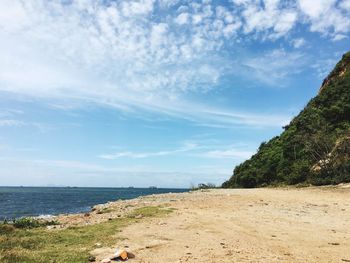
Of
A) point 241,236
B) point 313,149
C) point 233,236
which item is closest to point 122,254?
point 233,236

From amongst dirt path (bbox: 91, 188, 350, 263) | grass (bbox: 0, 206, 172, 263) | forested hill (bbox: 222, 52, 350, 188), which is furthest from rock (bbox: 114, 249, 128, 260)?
forested hill (bbox: 222, 52, 350, 188)

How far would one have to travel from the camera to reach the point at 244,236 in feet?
38.0

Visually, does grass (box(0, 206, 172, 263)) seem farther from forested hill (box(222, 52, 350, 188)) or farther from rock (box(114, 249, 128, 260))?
forested hill (box(222, 52, 350, 188))

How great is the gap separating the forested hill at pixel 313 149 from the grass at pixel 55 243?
2160 cm

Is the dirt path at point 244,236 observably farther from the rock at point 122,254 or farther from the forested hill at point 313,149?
the forested hill at point 313,149

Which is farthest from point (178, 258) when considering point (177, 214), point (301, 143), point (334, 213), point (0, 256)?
point (301, 143)

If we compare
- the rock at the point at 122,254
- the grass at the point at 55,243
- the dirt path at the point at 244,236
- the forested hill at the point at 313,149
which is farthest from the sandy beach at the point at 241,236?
the forested hill at the point at 313,149

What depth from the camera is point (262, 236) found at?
11609 mm

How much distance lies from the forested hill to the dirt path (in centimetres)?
1427

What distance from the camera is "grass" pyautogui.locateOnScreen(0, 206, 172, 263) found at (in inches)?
365

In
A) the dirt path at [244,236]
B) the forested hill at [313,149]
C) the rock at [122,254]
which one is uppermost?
the forested hill at [313,149]

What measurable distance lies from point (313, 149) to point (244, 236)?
26.0 m

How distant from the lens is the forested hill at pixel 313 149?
1246 inches

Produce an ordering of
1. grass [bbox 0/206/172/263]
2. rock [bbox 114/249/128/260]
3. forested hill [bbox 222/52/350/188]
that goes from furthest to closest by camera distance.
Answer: forested hill [bbox 222/52/350/188]
grass [bbox 0/206/172/263]
rock [bbox 114/249/128/260]
